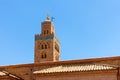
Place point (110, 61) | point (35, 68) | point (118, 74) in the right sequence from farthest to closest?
point (35, 68) → point (110, 61) → point (118, 74)

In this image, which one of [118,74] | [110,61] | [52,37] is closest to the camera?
[118,74]

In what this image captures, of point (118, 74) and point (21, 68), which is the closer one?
point (118, 74)

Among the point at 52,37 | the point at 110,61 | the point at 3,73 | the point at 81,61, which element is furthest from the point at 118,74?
the point at 52,37

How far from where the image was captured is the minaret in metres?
59.7

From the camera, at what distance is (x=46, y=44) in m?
60.8

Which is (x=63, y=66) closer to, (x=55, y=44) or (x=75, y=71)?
(x=75, y=71)

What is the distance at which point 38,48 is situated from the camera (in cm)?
6131

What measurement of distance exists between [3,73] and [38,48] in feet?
127

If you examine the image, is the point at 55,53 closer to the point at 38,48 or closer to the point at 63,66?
the point at 38,48

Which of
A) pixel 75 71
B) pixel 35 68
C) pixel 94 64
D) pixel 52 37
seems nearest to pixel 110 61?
pixel 94 64

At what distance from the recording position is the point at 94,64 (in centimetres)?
2184

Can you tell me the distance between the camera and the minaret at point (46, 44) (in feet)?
196

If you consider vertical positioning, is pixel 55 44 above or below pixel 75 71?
above

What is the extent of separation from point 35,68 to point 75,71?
152 inches
